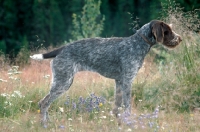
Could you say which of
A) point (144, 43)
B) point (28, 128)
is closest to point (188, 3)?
point (144, 43)

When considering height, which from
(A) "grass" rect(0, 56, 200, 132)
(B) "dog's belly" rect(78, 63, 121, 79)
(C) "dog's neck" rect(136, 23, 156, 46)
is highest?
(C) "dog's neck" rect(136, 23, 156, 46)

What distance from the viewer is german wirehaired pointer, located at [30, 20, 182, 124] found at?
6453 millimetres

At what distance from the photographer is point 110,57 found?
6672mm

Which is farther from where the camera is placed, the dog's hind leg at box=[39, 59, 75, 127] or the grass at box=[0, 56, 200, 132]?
the dog's hind leg at box=[39, 59, 75, 127]

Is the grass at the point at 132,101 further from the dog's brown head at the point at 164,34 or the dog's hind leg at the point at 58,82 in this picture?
the dog's brown head at the point at 164,34

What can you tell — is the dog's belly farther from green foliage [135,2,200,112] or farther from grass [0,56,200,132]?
green foliage [135,2,200,112]

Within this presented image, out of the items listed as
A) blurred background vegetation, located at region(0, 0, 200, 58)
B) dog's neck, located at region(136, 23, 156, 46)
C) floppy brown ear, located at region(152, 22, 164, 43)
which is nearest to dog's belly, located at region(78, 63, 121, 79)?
dog's neck, located at region(136, 23, 156, 46)

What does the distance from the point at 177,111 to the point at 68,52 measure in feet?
6.27

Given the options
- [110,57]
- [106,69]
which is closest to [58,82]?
[106,69]

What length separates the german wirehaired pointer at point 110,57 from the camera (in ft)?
21.2

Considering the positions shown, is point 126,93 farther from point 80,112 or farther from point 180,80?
point 180,80

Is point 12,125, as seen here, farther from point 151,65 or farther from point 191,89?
point 151,65

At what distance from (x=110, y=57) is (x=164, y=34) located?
83 cm

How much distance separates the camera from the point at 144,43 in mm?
6539
